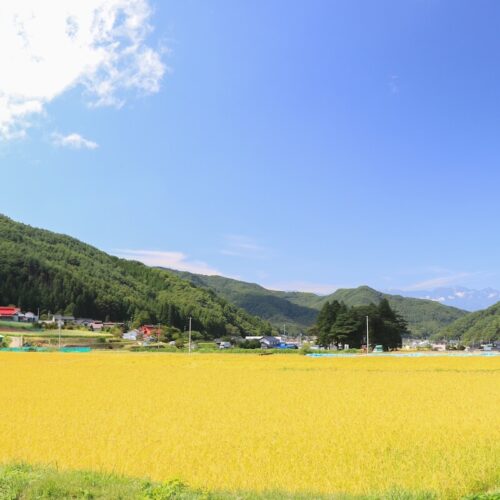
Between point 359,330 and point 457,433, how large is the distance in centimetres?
7305

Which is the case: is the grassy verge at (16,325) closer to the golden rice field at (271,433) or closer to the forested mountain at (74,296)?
the forested mountain at (74,296)

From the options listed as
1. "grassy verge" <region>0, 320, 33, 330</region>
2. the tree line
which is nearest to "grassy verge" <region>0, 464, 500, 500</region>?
the tree line

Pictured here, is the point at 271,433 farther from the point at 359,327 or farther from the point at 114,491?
the point at 359,327

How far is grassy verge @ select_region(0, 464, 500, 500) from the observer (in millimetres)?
6938

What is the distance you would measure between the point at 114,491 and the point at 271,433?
6.40 meters

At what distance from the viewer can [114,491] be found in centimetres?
712

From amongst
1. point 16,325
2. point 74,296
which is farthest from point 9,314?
point 74,296

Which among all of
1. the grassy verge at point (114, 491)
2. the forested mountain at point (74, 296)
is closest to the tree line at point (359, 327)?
the forested mountain at point (74, 296)

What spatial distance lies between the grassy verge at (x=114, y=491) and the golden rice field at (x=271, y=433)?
0.76m

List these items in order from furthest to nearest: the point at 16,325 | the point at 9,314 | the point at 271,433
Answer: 1. the point at 9,314
2. the point at 16,325
3. the point at 271,433

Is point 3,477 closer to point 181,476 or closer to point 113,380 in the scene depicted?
point 181,476

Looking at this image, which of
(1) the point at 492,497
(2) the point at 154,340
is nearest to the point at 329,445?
(1) the point at 492,497

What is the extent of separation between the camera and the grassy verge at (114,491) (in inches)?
273

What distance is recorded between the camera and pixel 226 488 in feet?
26.5
